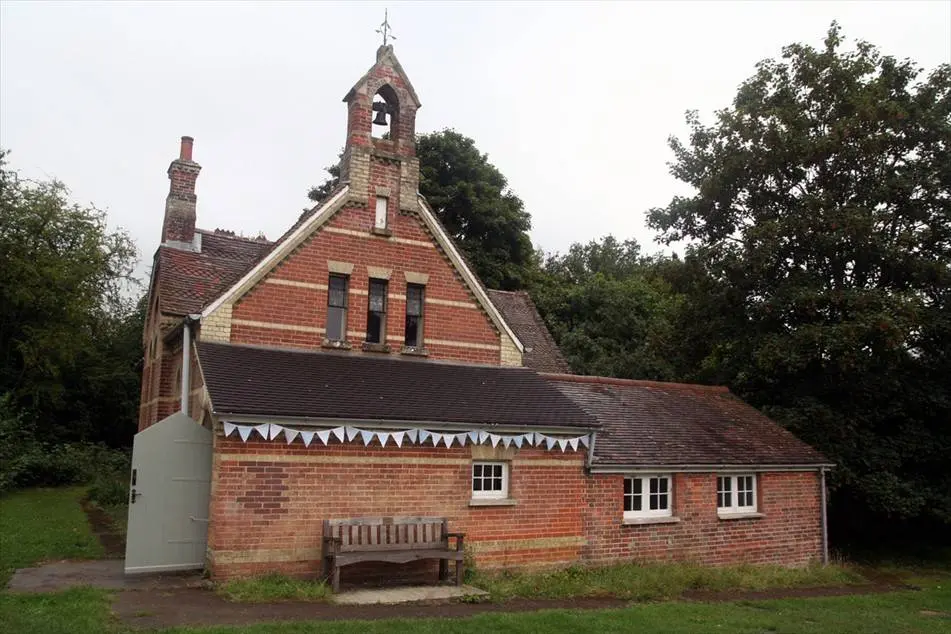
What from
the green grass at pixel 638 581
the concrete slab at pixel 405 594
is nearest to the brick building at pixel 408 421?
the green grass at pixel 638 581

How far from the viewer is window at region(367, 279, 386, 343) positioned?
16672 millimetres

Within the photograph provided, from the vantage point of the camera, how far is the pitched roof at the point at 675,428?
1641 cm

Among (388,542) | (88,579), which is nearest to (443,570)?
(388,542)

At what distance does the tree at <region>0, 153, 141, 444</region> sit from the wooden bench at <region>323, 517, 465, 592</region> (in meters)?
27.6

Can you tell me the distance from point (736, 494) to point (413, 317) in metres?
8.61

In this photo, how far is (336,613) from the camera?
10750mm

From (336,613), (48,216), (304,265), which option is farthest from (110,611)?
(48,216)

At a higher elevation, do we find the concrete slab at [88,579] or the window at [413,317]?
the window at [413,317]

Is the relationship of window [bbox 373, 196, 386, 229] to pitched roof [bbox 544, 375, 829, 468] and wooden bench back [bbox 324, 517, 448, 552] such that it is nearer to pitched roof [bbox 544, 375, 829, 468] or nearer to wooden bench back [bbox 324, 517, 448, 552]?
pitched roof [bbox 544, 375, 829, 468]

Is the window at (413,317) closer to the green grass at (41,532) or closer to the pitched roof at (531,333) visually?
the pitched roof at (531,333)

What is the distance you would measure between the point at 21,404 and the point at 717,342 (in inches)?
1311

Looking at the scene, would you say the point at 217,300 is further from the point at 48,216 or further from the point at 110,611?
the point at 48,216

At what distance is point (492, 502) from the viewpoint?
573 inches

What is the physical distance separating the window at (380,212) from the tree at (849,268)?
452 inches
